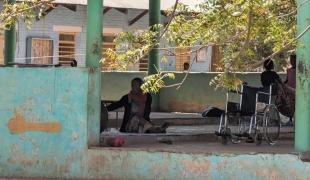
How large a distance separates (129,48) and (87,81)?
1.16m

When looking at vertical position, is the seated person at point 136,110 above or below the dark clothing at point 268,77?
below

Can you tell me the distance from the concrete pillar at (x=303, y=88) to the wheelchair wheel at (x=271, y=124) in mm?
2128

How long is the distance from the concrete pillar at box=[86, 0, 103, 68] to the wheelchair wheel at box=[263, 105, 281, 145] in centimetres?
286

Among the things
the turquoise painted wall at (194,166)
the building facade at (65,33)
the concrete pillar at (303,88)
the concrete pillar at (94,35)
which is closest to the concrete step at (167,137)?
the turquoise painted wall at (194,166)

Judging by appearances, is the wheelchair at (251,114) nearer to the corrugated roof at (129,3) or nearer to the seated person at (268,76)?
the seated person at (268,76)

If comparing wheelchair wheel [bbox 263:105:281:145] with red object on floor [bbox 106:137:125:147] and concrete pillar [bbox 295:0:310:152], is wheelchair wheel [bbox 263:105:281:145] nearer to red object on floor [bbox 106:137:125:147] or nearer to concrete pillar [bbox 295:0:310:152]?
concrete pillar [bbox 295:0:310:152]

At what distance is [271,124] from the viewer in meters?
10.9

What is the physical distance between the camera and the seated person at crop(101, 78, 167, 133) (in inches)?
439

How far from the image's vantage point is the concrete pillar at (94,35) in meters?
8.93

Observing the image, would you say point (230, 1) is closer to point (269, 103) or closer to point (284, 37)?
point (284, 37)

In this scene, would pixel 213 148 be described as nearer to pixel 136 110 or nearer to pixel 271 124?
pixel 271 124

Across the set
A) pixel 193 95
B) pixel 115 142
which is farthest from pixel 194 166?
pixel 193 95

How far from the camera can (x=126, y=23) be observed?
24.4 metres

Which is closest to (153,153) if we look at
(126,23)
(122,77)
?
(122,77)
